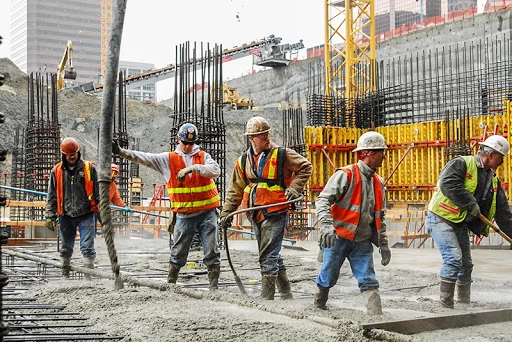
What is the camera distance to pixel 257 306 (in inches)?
222

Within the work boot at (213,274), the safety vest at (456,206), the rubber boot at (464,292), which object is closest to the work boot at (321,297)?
the safety vest at (456,206)

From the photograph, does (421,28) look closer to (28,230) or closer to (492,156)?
(28,230)

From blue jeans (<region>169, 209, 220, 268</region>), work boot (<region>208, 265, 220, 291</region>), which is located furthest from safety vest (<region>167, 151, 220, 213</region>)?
work boot (<region>208, 265, 220, 291</region>)

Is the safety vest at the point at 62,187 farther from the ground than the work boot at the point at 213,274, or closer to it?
farther from the ground

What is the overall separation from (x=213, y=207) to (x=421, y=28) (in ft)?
137

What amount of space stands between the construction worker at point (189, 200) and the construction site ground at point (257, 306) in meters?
0.40

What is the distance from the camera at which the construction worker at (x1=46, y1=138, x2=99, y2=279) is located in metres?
8.39

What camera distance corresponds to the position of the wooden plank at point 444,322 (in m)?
5.00

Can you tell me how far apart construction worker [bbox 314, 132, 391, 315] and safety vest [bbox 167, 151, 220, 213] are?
1880 mm

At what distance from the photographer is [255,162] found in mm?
6762

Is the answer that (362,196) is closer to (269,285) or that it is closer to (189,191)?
(269,285)

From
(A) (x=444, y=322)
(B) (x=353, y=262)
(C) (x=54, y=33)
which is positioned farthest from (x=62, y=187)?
(C) (x=54, y=33)

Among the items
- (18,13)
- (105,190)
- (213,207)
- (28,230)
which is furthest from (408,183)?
(18,13)

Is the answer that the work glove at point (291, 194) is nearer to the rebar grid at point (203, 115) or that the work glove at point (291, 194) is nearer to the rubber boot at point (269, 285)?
the rubber boot at point (269, 285)
